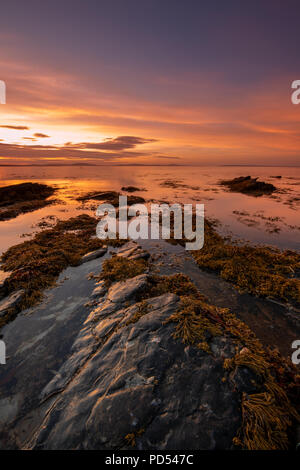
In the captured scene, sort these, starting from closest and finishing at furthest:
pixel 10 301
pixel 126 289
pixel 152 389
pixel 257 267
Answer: pixel 152 389 < pixel 10 301 < pixel 126 289 < pixel 257 267

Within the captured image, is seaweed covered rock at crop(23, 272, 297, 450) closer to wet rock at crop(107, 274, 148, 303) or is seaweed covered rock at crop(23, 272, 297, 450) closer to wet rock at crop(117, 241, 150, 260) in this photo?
wet rock at crop(107, 274, 148, 303)

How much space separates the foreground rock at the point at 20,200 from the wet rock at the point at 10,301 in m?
17.8

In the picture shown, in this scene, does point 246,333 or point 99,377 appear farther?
point 246,333

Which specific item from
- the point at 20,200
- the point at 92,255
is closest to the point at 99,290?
the point at 92,255

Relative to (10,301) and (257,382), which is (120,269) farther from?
(257,382)

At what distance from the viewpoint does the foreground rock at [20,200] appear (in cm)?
2414

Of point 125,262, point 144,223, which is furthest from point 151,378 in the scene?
point 144,223

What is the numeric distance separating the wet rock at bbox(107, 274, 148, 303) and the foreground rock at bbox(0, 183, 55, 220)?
68.0ft

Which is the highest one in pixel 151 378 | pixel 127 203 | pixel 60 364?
pixel 127 203

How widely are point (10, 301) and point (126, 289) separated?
5183mm

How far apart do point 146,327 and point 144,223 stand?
15.5m

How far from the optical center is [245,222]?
806 inches

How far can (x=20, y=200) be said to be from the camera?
2994cm
